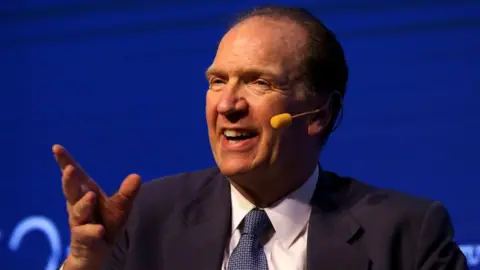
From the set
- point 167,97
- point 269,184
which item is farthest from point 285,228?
point 167,97

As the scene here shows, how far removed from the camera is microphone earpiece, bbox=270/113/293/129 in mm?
1624

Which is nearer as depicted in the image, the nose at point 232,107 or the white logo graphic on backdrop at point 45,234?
the nose at point 232,107

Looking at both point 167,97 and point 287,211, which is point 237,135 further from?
point 167,97

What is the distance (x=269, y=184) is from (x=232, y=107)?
0.20 m

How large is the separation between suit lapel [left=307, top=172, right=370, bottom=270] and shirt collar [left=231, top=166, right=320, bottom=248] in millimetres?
23

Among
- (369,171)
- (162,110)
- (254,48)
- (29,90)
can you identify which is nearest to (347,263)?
(254,48)

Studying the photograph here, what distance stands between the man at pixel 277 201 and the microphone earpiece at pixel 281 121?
0.02m

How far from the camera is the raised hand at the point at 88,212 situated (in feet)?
4.78

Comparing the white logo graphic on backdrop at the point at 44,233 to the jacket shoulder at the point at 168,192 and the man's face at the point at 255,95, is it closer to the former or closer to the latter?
the jacket shoulder at the point at 168,192

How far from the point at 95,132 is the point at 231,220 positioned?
3.09 feet

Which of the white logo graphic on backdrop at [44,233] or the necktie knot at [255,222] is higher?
the necktie knot at [255,222]

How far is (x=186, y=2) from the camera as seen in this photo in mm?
2508

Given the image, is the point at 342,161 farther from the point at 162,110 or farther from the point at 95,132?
the point at 95,132

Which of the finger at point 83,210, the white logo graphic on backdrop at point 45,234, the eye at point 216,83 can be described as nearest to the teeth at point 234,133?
the eye at point 216,83
